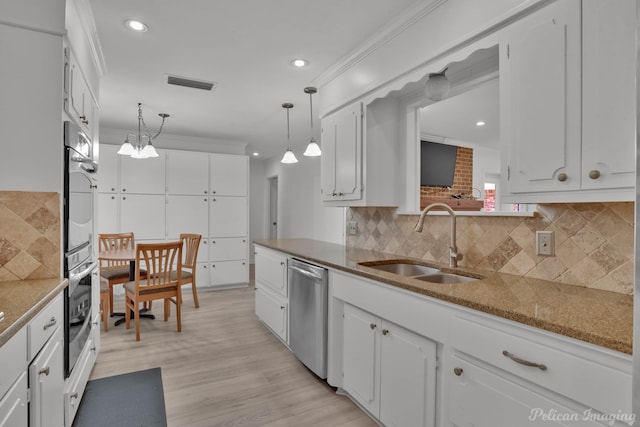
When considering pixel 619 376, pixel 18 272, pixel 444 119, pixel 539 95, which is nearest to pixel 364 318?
pixel 619 376

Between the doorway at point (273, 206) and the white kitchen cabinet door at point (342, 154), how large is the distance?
480 cm

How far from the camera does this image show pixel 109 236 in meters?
4.22

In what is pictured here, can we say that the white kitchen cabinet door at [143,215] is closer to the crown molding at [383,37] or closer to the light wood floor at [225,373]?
the light wood floor at [225,373]

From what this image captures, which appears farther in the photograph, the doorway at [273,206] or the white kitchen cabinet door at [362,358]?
the doorway at [273,206]

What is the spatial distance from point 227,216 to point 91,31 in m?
3.47

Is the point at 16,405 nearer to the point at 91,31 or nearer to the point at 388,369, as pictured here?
the point at 388,369

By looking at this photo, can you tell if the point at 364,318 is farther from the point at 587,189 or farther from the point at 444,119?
the point at 444,119

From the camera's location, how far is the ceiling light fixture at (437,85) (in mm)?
2088

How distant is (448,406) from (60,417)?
70.8 inches

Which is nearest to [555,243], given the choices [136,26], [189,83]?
[136,26]

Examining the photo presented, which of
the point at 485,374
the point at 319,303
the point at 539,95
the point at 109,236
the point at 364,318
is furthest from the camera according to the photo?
the point at 109,236

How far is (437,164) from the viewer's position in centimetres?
255

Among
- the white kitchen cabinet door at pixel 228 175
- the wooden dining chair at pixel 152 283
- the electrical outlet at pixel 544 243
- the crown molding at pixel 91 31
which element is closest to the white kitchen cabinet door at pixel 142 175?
the white kitchen cabinet door at pixel 228 175

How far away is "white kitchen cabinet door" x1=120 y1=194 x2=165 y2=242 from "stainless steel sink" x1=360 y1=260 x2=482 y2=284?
12.9ft
